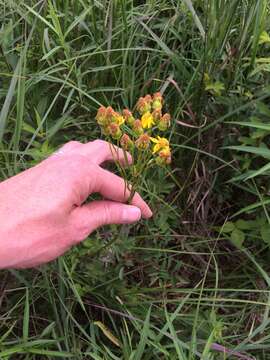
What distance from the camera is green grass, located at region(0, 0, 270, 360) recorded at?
5.39 ft

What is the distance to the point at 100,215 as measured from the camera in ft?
4.54

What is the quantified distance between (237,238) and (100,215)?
1.97 ft

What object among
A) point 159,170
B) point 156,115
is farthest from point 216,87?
point 156,115

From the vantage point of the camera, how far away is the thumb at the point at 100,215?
1.35 m

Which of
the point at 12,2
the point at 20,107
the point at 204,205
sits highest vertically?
the point at 12,2

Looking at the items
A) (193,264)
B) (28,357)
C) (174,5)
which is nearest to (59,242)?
(28,357)

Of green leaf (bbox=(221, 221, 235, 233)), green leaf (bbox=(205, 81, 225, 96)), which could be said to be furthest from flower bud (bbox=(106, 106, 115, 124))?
green leaf (bbox=(221, 221, 235, 233))

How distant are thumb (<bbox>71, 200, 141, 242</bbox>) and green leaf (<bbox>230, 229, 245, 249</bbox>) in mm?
513

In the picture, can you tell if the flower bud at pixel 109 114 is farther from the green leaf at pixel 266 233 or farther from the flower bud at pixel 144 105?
the green leaf at pixel 266 233

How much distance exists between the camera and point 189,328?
169 centimetres

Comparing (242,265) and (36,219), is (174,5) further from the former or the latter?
(36,219)

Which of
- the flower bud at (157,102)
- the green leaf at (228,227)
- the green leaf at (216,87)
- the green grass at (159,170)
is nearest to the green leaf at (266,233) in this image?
the green grass at (159,170)

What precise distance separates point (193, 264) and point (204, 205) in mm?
200

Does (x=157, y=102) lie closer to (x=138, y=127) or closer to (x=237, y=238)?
(x=138, y=127)
